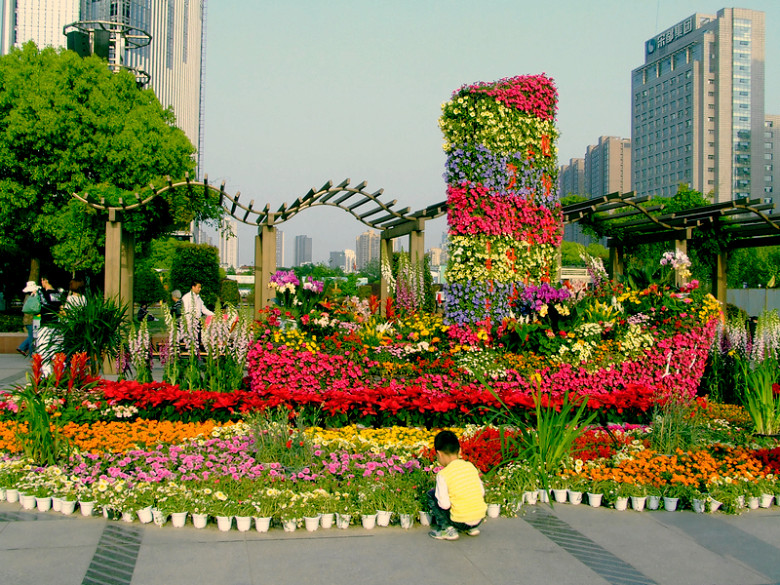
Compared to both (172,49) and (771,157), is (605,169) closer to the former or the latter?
(771,157)

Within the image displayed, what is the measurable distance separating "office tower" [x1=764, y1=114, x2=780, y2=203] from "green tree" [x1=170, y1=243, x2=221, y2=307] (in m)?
119

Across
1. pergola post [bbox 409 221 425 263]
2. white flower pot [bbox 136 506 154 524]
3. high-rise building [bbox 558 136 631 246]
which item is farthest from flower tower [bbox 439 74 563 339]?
high-rise building [bbox 558 136 631 246]

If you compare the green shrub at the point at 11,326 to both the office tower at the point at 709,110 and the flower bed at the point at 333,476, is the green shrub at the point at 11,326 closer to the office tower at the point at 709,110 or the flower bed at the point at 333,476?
the flower bed at the point at 333,476

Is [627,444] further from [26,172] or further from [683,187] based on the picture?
[683,187]

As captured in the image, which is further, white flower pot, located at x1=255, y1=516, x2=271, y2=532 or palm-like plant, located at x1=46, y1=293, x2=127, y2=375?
palm-like plant, located at x1=46, y1=293, x2=127, y2=375

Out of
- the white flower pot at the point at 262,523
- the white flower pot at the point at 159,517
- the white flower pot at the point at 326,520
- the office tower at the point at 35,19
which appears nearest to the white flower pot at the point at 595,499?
the white flower pot at the point at 326,520

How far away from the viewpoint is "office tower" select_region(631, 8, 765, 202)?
372ft

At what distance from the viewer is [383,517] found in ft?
13.8

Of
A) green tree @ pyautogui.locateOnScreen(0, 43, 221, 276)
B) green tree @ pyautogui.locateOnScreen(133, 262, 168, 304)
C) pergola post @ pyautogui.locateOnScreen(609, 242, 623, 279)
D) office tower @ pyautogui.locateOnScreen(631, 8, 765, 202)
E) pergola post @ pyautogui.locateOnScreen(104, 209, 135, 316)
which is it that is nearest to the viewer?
pergola post @ pyautogui.locateOnScreen(104, 209, 135, 316)

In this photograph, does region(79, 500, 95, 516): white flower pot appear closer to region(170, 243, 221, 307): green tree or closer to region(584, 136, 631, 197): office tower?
region(170, 243, 221, 307): green tree

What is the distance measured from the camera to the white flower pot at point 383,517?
421cm

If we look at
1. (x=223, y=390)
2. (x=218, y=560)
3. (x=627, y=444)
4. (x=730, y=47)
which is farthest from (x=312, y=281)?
(x=730, y=47)

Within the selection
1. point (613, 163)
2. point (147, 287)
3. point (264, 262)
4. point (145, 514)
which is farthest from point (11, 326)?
point (613, 163)

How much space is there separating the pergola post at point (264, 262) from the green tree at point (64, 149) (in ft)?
21.2
